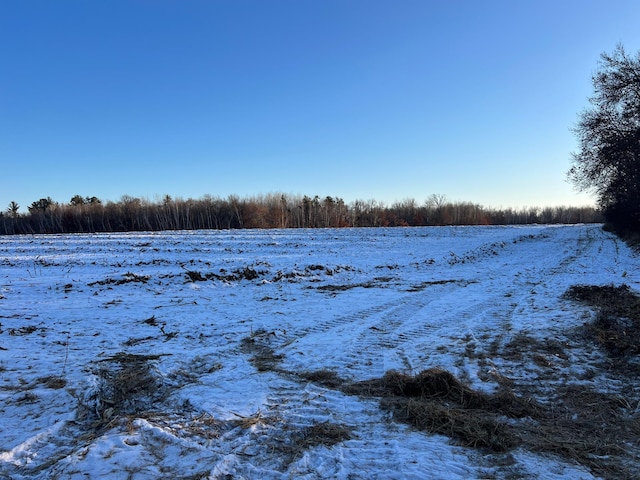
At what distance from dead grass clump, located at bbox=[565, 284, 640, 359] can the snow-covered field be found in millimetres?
335

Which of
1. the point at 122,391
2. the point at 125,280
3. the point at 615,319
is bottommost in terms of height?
the point at 122,391

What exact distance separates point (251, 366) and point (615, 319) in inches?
272

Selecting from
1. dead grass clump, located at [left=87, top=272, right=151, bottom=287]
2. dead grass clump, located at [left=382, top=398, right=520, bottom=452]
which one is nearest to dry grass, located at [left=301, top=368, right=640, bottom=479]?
dead grass clump, located at [left=382, top=398, right=520, bottom=452]

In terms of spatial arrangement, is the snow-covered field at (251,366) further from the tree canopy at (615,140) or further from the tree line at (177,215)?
the tree line at (177,215)

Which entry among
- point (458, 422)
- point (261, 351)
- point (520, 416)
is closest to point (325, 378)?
point (261, 351)

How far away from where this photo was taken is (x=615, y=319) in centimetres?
700

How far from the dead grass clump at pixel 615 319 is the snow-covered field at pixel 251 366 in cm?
34

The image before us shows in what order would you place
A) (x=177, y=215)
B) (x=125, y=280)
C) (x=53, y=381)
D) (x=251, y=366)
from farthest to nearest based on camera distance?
(x=177, y=215), (x=125, y=280), (x=251, y=366), (x=53, y=381)

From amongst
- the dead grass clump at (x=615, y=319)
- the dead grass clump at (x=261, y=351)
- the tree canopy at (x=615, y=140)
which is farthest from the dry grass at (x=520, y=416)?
the tree canopy at (x=615, y=140)

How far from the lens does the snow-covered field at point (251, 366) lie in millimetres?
3250

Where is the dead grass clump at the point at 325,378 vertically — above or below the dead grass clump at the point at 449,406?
below

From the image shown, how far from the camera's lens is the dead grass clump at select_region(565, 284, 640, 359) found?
587cm

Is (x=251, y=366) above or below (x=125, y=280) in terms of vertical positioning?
below

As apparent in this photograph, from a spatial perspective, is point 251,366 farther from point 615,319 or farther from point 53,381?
point 615,319
